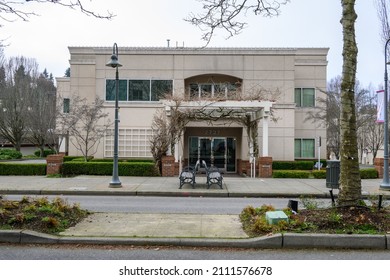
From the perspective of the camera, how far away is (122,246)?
6.33 meters

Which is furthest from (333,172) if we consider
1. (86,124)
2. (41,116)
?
(41,116)

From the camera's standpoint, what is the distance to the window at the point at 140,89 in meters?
26.5

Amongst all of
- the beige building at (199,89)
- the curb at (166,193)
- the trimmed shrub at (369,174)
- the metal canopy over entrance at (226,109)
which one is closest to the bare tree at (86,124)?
the beige building at (199,89)

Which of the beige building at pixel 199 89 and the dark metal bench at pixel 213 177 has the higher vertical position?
the beige building at pixel 199 89

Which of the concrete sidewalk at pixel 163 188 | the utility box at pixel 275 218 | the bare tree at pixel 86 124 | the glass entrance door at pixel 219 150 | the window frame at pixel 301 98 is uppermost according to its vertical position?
the window frame at pixel 301 98

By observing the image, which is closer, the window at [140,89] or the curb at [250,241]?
the curb at [250,241]

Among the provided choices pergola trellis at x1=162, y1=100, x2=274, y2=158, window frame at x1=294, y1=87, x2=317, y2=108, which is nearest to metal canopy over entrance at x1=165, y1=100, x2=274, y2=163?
pergola trellis at x1=162, y1=100, x2=274, y2=158

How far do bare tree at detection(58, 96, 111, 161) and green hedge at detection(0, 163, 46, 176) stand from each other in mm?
4505

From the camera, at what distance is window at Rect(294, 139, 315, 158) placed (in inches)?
1107

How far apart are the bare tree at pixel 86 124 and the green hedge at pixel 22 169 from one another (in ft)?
14.8

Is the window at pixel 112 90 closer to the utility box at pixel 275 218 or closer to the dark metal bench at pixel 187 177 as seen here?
the dark metal bench at pixel 187 177

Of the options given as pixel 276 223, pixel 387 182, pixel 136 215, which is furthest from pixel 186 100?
pixel 276 223

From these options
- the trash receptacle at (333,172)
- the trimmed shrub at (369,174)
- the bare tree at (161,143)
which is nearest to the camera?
the trash receptacle at (333,172)

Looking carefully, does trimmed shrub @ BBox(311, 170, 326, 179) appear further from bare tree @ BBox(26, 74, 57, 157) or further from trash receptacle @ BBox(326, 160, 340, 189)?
bare tree @ BBox(26, 74, 57, 157)
